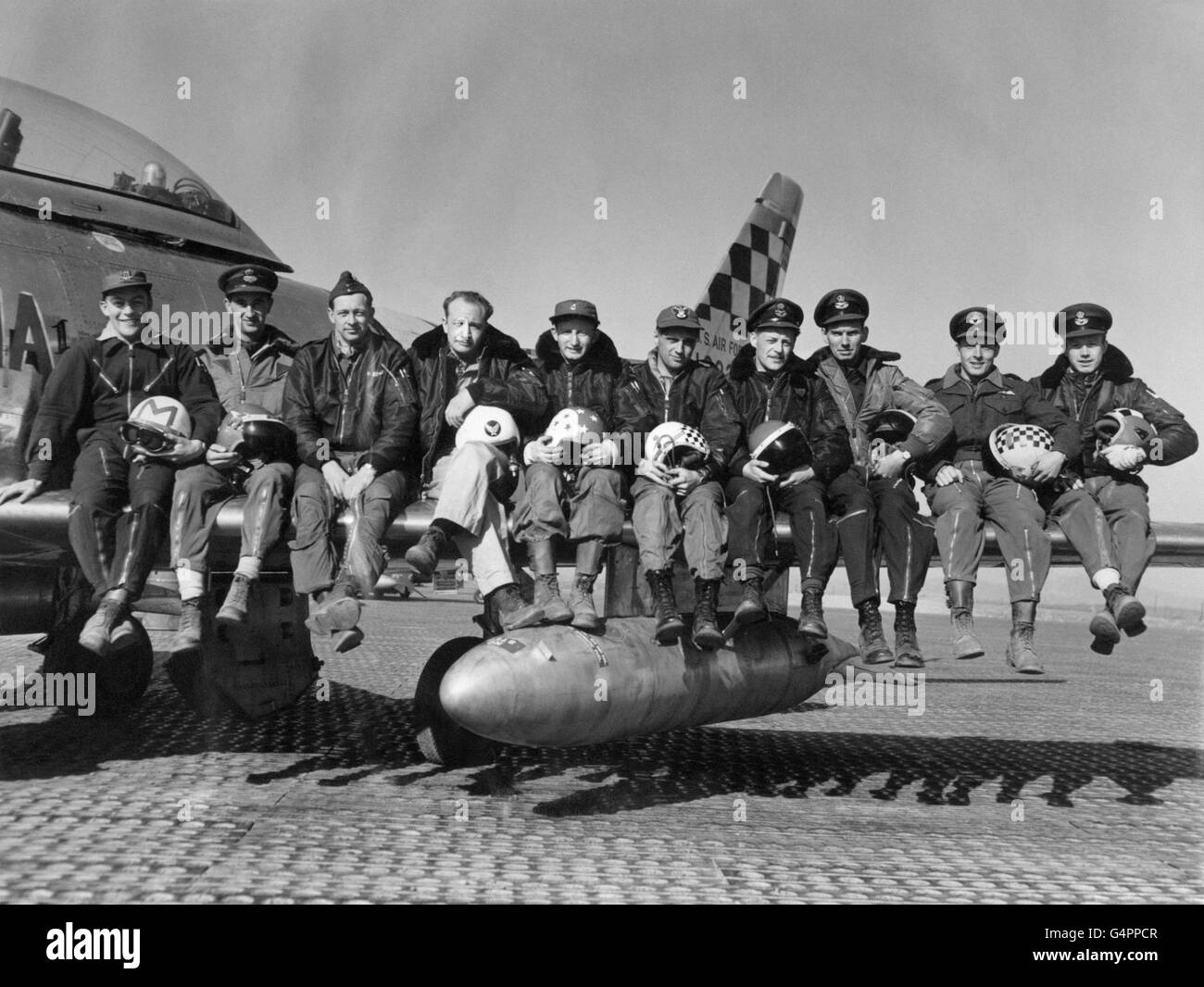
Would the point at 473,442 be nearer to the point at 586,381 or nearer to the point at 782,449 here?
the point at 586,381

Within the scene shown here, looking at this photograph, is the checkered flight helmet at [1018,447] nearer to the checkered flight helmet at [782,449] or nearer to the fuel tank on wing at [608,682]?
the checkered flight helmet at [782,449]

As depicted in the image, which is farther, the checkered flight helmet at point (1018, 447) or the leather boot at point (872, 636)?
the checkered flight helmet at point (1018, 447)

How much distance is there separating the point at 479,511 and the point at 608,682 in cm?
129

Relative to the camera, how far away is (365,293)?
6641 mm

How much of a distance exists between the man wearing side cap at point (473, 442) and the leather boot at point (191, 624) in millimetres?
1234

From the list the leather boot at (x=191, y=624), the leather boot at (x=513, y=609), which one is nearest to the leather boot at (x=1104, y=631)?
the leather boot at (x=513, y=609)

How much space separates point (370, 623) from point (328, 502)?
19.3 meters

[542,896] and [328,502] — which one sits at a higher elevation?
[328,502]

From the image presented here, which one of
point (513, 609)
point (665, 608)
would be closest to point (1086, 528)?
point (665, 608)

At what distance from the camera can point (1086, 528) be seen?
6309 millimetres

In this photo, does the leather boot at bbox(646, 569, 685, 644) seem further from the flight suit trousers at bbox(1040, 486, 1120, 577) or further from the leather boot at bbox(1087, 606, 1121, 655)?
the flight suit trousers at bbox(1040, 486, 1120, 577)

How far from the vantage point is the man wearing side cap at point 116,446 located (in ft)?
19.3
